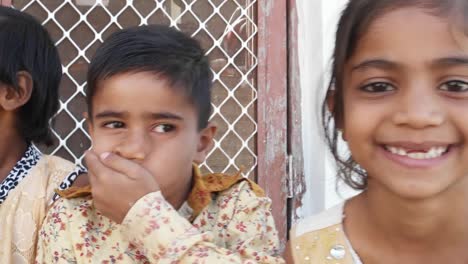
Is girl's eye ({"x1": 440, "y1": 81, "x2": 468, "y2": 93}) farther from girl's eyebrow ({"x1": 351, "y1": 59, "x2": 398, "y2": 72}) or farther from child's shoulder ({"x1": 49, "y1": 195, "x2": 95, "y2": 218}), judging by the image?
child's shoulder ({"x1": 49, "y1": 195, "x2": 95, "y2": 218})

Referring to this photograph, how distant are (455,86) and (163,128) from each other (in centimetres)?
61

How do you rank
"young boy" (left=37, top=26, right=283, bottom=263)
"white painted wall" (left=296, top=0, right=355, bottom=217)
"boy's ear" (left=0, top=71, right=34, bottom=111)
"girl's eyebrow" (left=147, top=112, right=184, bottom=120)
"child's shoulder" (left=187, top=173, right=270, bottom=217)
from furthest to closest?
"white painted wall" (left=296, top=0, right=355, bottom=217) < "boy's ear" (left=0, top=71, right=34, bottom=111) < "child's shoulder" (left=187, top=173, right=270, bottom=217) < "girl's eyebrow" (left=147, top=112, right=184, bottom=120) < "young boy" (left=37, top=26, right=283, bottom=263)

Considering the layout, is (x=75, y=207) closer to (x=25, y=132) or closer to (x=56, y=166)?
(x=56, y=166)

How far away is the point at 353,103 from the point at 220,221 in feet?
1.45

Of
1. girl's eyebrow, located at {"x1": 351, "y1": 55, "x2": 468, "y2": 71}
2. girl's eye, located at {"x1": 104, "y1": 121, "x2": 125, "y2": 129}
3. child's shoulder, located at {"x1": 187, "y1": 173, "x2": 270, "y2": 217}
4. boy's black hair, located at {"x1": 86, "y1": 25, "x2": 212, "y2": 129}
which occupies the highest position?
boy's black hair, located at {"x1": 86, "y1": 25, "x2": 212, "y2": 129}

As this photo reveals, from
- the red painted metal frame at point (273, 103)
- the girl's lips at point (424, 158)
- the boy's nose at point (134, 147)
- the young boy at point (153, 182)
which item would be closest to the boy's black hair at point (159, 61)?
the young boy at point (153, 182)

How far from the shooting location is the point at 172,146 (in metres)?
1.35

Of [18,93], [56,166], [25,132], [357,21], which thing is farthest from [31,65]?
[357,21]

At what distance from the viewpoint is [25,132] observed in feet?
6.08

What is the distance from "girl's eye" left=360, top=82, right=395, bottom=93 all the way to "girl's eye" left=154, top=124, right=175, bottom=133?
1.41ft

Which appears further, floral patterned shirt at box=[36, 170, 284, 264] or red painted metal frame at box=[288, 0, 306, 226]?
red painted metal frame at box=[288, 0, 306, 226]

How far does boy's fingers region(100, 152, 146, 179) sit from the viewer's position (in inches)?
49.4

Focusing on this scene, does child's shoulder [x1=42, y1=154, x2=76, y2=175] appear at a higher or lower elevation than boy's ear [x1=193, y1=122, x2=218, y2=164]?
lower

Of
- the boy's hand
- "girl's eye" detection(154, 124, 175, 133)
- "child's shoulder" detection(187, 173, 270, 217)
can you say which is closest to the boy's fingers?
the boy's hand
